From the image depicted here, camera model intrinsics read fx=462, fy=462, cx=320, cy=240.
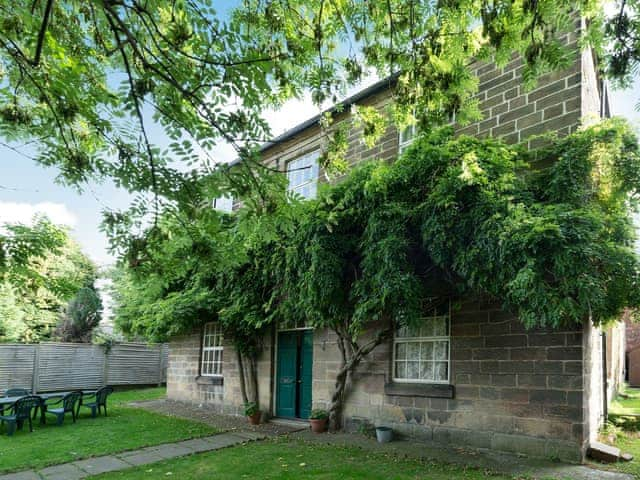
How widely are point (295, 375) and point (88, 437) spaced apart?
4.53 meters

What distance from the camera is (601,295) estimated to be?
17.9ft

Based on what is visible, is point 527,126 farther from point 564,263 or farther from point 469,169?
point 564,263

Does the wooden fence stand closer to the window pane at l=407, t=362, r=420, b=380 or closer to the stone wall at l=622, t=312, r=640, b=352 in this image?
the window pane at l=407, t=362, r=420, b=380

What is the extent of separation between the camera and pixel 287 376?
11242mm

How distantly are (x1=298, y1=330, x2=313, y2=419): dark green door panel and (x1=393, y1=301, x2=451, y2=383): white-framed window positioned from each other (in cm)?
267

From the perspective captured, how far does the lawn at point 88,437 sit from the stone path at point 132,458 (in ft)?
1.09

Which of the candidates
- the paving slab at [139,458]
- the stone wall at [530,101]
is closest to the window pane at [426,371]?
the stone wall at [530,101]

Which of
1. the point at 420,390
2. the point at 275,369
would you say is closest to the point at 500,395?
the point at 420,390

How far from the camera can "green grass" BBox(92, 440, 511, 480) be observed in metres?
6.31

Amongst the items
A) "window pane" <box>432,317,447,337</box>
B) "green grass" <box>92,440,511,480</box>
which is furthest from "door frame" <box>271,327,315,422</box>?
Answer: "window pane" <box>432,317,447,337</box>

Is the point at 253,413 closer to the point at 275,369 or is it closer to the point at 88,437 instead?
the point at 275,369

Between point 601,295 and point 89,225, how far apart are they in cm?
581

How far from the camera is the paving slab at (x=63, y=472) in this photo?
674 cm

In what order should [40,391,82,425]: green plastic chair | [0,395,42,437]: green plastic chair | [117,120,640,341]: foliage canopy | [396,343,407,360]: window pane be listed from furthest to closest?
[40,391,82,425]: green plastic chair
[0,395,42,437]: green plastic chair
[396,343,407,360]: window pane
[117,120,640,341]: foliage canopy
